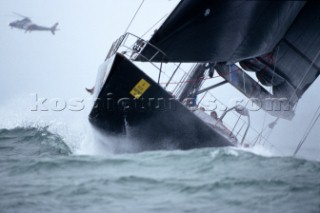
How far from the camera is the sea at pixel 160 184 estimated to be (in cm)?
476

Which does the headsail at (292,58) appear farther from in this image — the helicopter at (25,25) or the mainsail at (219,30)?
the helicopter at (25,25)

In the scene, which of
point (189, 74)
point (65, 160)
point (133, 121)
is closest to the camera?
point (65, 160)

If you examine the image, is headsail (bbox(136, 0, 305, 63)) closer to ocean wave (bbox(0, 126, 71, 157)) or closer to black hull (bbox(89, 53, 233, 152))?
black hull (bbox(89, 53, 233, 152))

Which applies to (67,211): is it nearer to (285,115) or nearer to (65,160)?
(65,160)

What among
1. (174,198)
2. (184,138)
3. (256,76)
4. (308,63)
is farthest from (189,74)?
(174,198)

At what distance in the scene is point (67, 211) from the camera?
456 cm

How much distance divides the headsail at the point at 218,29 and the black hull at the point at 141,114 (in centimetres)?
69

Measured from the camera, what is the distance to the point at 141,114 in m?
9.02

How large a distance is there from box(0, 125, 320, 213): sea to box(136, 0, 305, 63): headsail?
7.69ft

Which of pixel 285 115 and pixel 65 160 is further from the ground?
pixel 285 115

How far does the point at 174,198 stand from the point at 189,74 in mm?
7346

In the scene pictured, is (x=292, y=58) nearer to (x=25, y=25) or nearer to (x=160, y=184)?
(x=160, y=184)

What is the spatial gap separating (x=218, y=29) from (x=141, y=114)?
8.15 ft

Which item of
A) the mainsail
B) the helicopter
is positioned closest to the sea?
the mainsail
